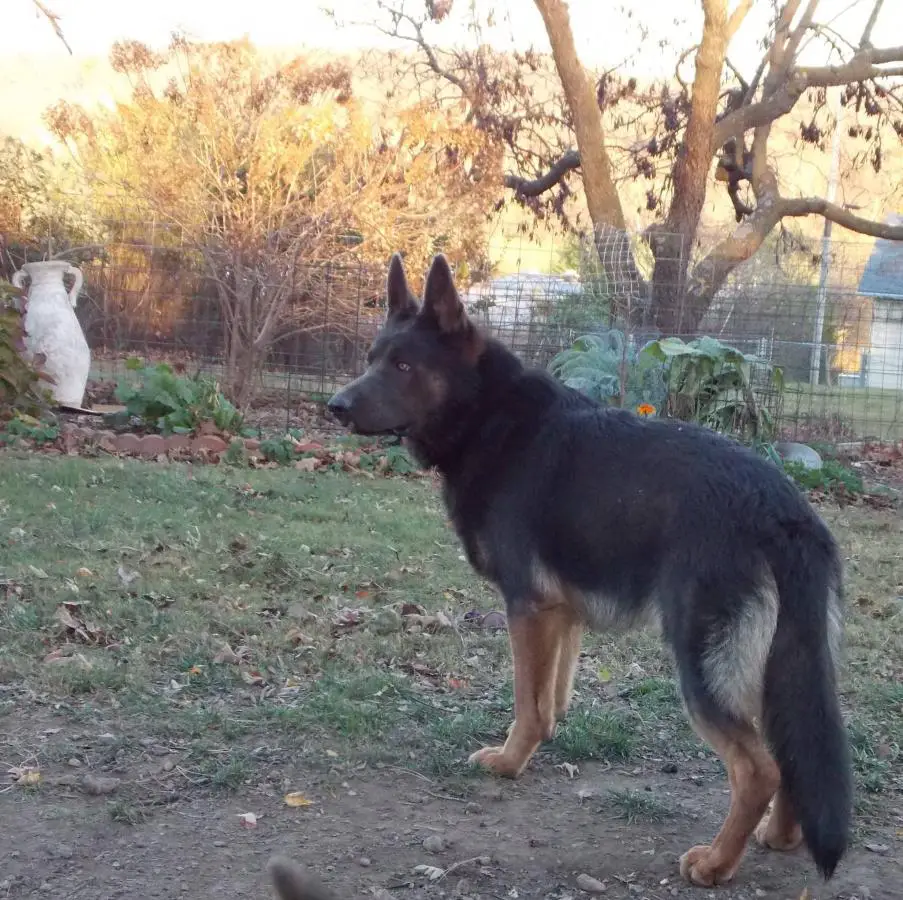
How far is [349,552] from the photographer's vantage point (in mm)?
6336

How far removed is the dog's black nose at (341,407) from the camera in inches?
153

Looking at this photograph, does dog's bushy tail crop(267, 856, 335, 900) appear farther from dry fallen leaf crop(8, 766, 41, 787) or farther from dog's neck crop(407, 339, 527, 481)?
dog's neck crop(407, 339, 527, 481)

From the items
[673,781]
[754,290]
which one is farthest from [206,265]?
[673,781]

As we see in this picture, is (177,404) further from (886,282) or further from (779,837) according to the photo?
(886,282)

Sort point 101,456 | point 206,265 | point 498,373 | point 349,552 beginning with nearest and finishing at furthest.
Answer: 1. point 498,373
2. point 349,552
3. point 101,456
4. point 206,265

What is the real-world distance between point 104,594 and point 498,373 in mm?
2504

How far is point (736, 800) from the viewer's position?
2.91 m

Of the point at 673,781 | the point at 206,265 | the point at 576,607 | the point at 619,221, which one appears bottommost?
the point at 673,781

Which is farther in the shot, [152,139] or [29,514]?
[152,139]

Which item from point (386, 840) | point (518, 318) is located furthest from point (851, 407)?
point (386, 840)

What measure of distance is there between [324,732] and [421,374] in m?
1.45

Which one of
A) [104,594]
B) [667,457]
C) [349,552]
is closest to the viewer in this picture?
[667,457]

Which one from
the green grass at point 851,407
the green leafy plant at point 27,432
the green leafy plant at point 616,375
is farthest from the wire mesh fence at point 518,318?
the green leafy plant at point 27,432

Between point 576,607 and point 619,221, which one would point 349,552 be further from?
point 619,221
